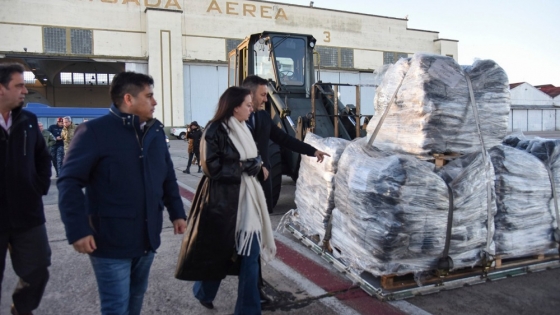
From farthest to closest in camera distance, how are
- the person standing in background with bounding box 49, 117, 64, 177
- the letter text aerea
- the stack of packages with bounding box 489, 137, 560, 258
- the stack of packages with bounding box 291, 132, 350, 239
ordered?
the letter text aerea, the person standing in background with bounding box 49, 117, 64, 177, the stack of packages with bounding box 291, 132, 350, 239, the stack of packages with bounding box 489, 137, 560, 258

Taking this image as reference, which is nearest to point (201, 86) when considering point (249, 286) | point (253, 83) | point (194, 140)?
point (194, 140)

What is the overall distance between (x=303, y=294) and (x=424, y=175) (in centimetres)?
145

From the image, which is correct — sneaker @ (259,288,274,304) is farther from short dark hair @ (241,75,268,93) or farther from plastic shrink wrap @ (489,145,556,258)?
plastic shrink wrap @ (489,145,556,258)

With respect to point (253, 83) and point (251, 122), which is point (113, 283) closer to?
point (251, 122)

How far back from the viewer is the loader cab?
26.4ft

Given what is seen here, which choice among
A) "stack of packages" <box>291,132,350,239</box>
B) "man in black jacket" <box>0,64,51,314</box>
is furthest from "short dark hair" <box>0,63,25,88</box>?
"stack of packages" <box>291,132,350,239</box>

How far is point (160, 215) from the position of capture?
271 centimetres

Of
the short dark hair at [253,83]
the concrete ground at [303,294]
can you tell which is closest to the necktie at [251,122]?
the short dark hair at [253,83]

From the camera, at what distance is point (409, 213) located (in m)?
3.71

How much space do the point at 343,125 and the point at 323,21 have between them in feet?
103

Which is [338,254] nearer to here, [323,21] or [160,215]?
[160,215]

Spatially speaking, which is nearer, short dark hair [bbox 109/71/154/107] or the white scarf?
A: short dark hair [bbox 109/71/154/107]

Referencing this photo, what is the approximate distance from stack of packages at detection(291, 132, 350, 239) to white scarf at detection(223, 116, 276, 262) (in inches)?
58.4

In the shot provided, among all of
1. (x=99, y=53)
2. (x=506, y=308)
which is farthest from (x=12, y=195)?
(x=99, y=53)
